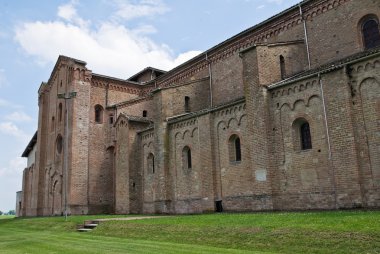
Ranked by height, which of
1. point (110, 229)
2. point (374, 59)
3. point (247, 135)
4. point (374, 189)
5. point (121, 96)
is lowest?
point (110, 229)

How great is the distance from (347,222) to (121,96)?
26745 mm

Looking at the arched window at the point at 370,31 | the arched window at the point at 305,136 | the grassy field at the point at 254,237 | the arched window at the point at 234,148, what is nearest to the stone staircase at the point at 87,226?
the grassy field at the point at 254,237

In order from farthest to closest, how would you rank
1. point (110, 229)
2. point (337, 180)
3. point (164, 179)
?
point (164, 179)
point (110, 229)
point (337, 180)

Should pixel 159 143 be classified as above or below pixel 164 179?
above

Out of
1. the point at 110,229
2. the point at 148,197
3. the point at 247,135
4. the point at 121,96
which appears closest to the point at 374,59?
the point at 247,135

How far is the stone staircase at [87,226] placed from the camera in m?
18.6

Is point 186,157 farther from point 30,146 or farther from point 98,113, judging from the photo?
point 30,146

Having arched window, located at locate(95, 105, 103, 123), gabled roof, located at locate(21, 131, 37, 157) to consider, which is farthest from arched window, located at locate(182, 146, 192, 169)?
gabled roof, located at locate(21, 131, 37, 157)

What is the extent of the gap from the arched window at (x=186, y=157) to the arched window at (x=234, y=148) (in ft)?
11.8

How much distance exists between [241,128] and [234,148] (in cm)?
144

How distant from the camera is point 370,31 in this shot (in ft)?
62.3

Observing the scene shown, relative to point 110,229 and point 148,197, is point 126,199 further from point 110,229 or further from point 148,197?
point 110,229

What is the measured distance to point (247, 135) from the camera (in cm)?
1955

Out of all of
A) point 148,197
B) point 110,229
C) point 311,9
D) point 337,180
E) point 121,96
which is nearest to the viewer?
point 337,180
